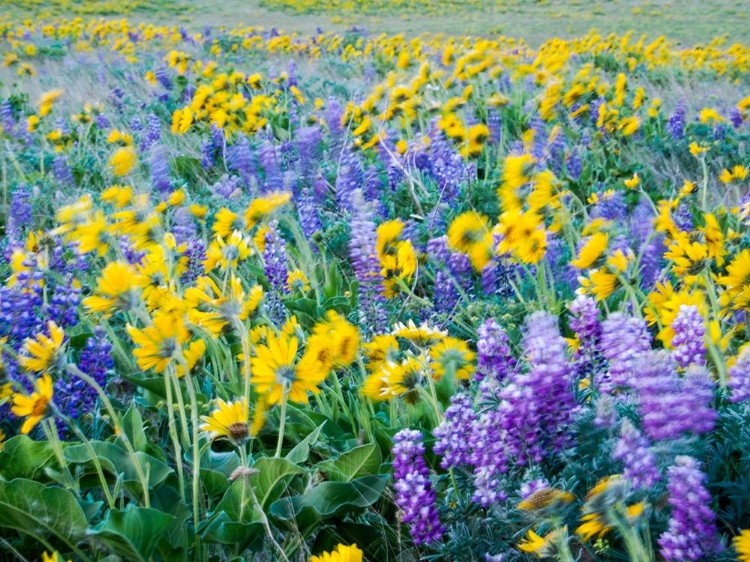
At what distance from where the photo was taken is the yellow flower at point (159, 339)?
130cm

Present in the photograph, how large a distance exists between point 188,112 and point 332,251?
201 cm

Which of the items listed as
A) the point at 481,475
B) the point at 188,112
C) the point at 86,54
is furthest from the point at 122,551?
the point at 86,54

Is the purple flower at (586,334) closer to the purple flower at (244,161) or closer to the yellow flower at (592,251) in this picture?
the yellow flower at (592,251)

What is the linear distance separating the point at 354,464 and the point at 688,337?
2.49ft

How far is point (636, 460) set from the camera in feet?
3.17

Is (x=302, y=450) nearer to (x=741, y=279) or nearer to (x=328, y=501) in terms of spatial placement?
(x=328, y=501)

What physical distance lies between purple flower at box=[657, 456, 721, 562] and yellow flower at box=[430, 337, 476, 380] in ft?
1.90

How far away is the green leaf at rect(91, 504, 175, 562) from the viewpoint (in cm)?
136

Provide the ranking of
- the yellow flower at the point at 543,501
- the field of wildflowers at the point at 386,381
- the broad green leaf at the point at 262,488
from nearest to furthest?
1. the yellow flower at the point at 543,501
2. the field of wildflowers at the point at 386,381
3. the broad green leaf at the point at 262,488

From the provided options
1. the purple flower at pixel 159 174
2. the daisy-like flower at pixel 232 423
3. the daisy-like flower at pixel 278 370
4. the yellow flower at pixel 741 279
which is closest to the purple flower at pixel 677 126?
the purple flower at pixel 159 174

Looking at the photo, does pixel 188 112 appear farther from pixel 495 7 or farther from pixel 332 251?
pixel 495 7

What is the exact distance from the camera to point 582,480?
1252 mm

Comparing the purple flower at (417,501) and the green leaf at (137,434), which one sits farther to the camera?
the green leaf at (137,434)

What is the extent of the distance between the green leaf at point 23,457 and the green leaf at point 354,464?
65 cm
